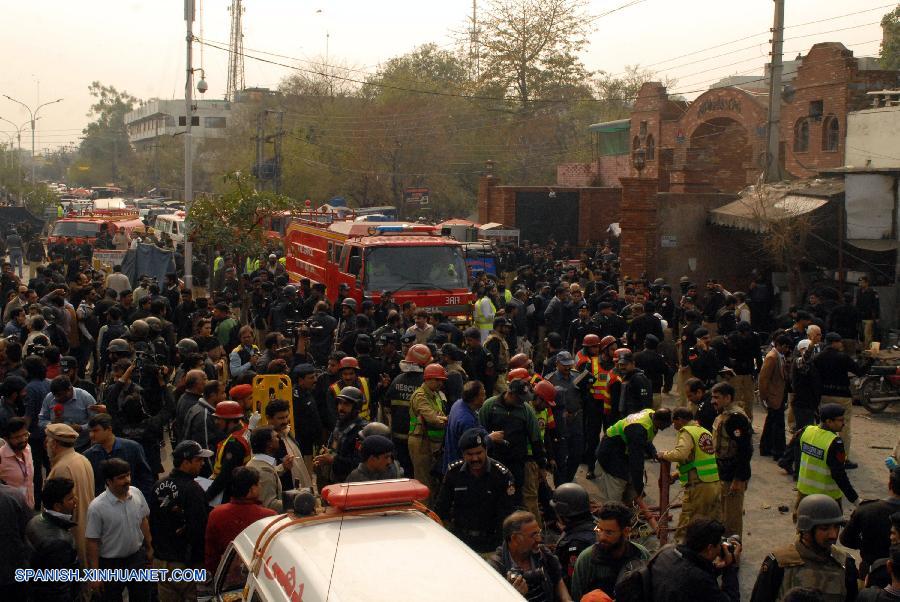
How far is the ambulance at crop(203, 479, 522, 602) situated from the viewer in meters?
4.38

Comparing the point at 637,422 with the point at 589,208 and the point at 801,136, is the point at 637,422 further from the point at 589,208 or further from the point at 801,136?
the point at 589,208

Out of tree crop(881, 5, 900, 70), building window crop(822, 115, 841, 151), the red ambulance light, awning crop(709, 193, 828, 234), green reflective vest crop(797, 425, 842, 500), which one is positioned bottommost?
green reflective vest crop(797, 425, 842, 500)

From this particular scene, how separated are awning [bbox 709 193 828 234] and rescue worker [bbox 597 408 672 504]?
12820mm

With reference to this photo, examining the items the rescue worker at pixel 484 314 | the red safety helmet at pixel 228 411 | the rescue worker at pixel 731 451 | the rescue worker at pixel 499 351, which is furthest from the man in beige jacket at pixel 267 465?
the rescue worker at pixel 484 314

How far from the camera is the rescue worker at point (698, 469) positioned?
26.8ft

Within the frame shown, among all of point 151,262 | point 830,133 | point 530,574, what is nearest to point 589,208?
point 830,133

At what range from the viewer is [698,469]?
27.0ft

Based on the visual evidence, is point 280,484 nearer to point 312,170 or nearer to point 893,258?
point 893,258

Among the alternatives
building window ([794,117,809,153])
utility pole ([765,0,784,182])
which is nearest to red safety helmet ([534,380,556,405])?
utility pole ([765,0,784,182])

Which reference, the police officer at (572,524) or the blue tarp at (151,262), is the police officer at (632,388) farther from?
the blue tarp at (151,262)

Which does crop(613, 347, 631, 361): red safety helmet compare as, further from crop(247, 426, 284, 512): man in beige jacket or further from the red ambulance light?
the red ambulance light

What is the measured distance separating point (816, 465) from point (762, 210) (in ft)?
45.6

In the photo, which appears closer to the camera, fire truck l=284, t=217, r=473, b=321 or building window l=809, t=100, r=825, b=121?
fire truck l=284, t=217, r=473, b=321

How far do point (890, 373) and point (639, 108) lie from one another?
2917 centimetres
